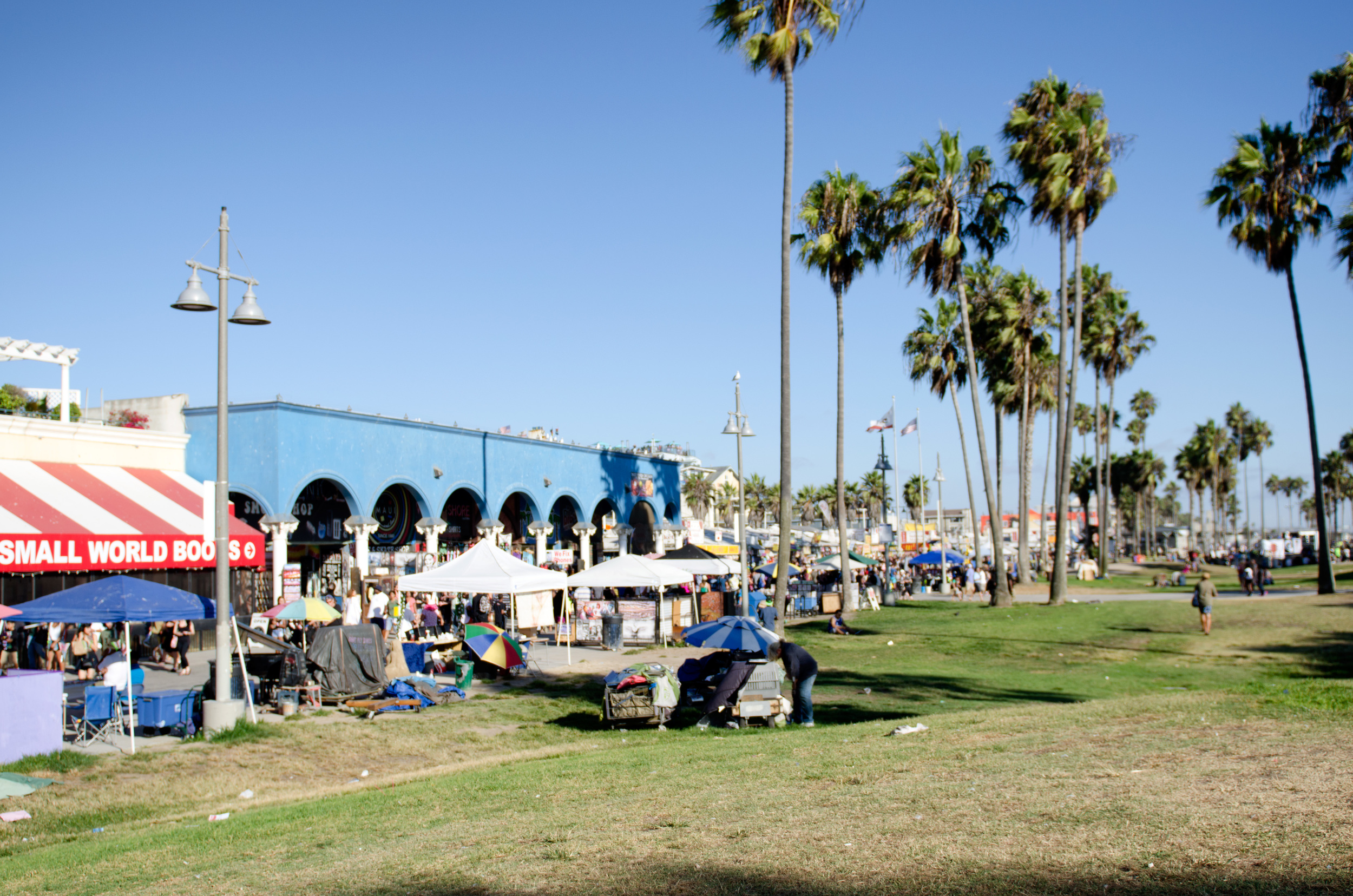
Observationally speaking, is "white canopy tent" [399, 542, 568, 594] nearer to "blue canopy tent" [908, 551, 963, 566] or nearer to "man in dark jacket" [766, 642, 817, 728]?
"man in dark jacket" [766, 642, 817, 728]

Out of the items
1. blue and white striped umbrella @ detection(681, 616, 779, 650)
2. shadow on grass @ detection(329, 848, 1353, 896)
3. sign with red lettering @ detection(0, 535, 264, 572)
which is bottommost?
shadow on grass @ detection(329, 848, 1353, 896)

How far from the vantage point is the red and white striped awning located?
21.1 metres

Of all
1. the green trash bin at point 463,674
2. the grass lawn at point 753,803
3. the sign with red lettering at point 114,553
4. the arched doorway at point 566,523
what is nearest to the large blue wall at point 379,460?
the arched doorway at point 566,523

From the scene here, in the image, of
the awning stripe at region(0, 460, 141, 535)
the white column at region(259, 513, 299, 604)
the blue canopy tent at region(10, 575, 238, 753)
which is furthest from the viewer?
the white column at region(259, 513, 299, 604)

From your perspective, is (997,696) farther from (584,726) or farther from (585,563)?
(585,563)

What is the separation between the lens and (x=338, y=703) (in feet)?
54.2

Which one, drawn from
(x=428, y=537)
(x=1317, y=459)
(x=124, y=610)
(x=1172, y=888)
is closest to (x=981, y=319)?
(x=1317, y=459)

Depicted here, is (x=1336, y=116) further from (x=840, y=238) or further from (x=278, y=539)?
(x=278, y=539)

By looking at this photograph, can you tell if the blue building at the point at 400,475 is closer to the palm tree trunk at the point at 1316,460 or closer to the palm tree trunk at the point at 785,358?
the palm tree trunk at the point at 785,358

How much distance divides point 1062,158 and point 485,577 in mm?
22760

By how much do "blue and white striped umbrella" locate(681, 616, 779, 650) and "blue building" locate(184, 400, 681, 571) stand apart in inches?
710

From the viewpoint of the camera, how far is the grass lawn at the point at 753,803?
18.8 feet

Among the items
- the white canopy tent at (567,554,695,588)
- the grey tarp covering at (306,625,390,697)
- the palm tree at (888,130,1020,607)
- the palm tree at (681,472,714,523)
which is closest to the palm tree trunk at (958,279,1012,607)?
the palm tree at (888,130,1020,607)

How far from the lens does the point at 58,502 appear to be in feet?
74.1
